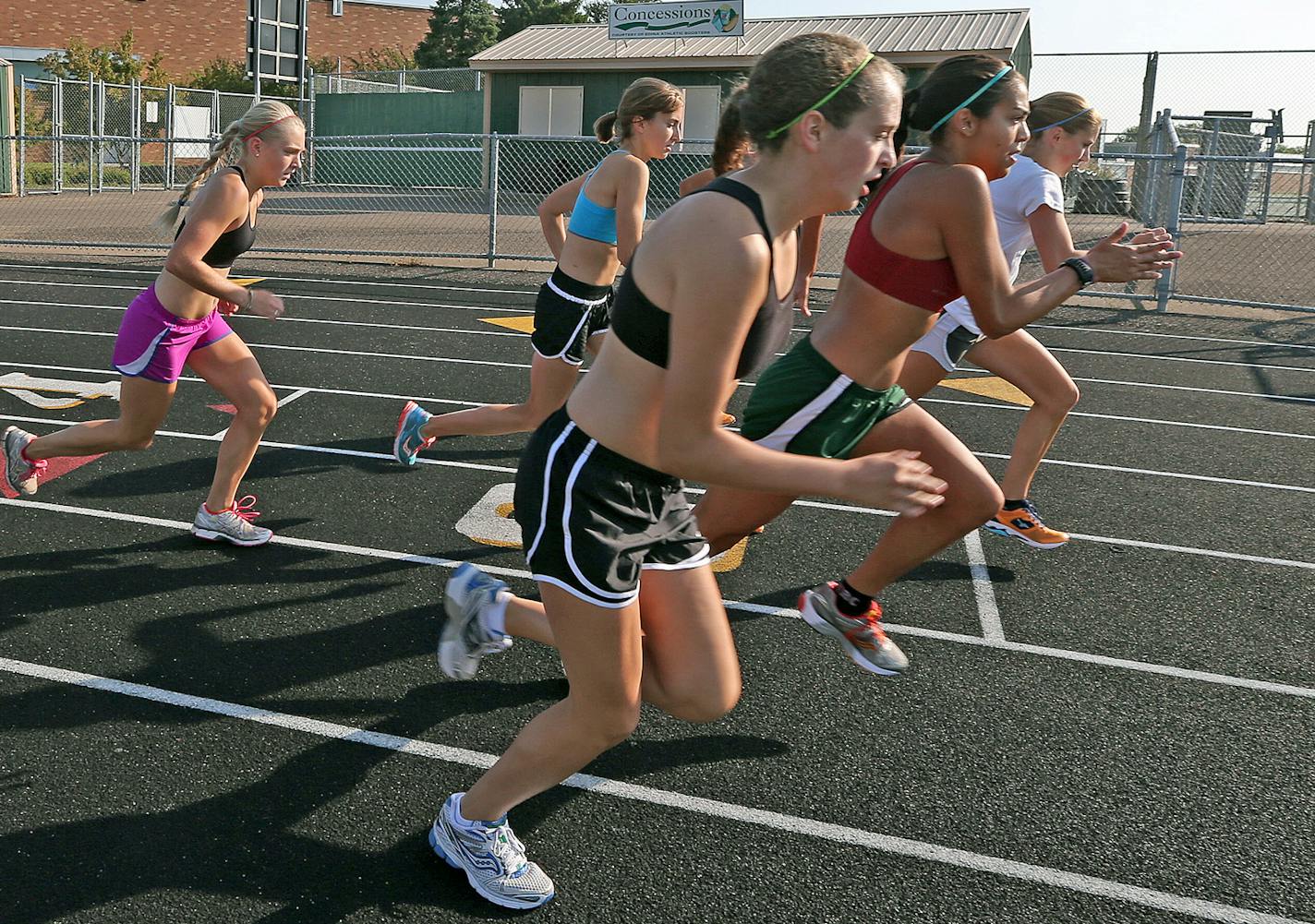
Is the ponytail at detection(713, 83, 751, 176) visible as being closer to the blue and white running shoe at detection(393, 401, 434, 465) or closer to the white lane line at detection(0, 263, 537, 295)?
the blue and white running shoe at detection(393, 401, 434, 465)

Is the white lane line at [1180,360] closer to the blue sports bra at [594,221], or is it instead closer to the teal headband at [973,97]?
the blue sports bra at [594,221]

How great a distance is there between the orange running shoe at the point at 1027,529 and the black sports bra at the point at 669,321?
3533mm

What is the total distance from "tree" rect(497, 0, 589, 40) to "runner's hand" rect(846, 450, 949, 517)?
68.8 m

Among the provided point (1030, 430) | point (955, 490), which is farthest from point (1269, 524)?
point (955, 490)

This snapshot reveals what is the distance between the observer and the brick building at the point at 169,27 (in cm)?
4409

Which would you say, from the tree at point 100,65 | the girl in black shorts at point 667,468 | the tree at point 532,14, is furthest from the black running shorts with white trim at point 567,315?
the tree at point 532,14

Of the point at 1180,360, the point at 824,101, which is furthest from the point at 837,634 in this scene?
the point at 1180,360

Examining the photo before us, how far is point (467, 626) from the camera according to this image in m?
2.99

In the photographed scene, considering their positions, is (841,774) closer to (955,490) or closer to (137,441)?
(955,490)

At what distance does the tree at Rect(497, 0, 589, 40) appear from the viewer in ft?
221

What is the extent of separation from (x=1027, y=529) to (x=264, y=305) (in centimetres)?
362

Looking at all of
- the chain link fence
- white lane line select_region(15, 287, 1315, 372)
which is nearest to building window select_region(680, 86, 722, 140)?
the chain link fence

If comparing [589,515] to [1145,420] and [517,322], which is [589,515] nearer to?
[1145,420]

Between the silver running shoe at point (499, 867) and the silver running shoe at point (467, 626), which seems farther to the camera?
the silver running shoe at point (467, 626)
